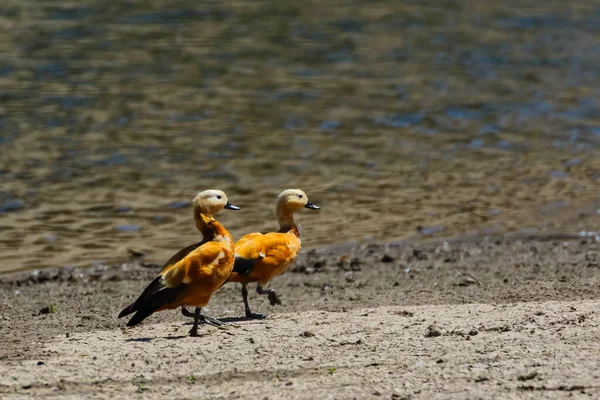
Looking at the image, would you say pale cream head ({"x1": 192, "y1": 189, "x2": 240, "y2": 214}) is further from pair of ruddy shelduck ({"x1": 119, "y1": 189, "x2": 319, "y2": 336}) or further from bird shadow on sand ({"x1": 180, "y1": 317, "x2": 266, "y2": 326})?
bird shadow on sand ({"x1": 180, "y1": 317, "x2": 266, "y2": 326})

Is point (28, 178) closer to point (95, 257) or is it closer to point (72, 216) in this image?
point (72, 216)

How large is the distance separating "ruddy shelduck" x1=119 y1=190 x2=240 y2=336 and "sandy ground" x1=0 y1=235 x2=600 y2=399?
24cm

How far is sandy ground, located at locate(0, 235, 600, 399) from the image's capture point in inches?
243

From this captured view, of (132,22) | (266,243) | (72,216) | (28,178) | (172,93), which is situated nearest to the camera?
(266,243)

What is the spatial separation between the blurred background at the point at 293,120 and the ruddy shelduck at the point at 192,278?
363cm

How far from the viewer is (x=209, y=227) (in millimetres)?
7891

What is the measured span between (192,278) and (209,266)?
163 millimetres

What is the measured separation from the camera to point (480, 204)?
1308 centimetres

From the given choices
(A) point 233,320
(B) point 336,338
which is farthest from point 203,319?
(B) point 336,338

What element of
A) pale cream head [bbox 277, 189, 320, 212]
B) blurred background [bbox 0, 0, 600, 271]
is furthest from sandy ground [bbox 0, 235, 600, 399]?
blurred background [bbox 0, 0, 600, 271]

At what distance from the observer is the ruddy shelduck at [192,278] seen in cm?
734

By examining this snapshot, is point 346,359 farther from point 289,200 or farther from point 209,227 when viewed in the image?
point 289,200

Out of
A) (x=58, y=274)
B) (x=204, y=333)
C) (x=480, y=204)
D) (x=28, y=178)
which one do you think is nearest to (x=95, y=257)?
(x=58, y=274)

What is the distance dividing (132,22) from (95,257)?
14.4 m
